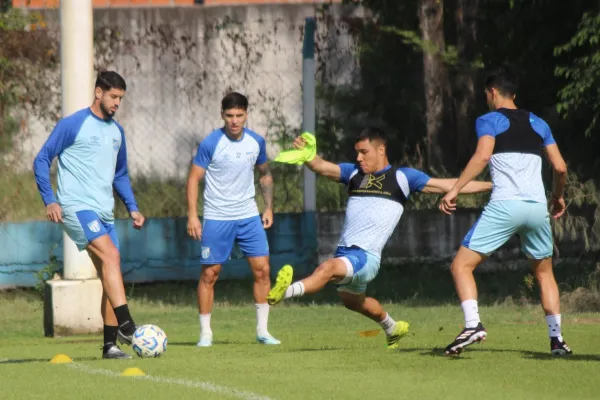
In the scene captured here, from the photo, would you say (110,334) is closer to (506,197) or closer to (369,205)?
(369,205)

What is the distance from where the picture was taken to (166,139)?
17.4 meters

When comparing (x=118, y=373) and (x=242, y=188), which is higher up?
(x=242, y=188)

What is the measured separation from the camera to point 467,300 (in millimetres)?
9438

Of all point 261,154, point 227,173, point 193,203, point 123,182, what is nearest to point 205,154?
point 227,173

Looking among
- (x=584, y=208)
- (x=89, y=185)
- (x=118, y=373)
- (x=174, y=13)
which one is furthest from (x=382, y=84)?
(x=118, y=373)

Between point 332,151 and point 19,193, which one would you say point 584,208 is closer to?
point 332,151

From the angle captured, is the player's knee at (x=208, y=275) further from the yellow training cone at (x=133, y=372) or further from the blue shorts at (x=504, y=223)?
the blue shorts at (x=504, y=223)

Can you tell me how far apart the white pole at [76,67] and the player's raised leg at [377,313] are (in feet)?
11.3

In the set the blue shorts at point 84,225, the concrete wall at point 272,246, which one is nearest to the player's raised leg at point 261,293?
the blue shorts at point 84,225

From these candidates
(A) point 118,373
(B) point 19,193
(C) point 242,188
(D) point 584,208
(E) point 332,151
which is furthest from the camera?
(E) point 332,151

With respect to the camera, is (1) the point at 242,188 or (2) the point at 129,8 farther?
(2) the point at 129,8

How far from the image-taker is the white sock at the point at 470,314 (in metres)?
9.31

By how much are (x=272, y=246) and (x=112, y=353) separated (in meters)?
5.84

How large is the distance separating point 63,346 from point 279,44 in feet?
21.9
